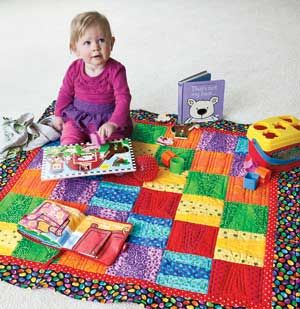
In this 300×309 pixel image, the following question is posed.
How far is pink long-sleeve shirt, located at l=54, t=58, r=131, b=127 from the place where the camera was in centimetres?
154

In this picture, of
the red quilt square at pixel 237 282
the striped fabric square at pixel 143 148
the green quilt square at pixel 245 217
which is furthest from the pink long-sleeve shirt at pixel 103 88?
the red quilt square at pixel 237 282

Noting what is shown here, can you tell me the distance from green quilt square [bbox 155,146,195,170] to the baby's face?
0.34 m

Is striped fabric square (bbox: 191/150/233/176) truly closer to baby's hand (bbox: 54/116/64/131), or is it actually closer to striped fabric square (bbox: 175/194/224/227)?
striped fabric square (bbox: 175/194/224/227)

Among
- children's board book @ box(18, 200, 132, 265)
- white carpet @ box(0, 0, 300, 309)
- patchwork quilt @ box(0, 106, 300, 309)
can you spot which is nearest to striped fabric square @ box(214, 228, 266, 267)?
patchwork quilt @ box(0, 106, 300, 309)

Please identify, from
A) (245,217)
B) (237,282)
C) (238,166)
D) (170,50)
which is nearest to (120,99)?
(238,166)

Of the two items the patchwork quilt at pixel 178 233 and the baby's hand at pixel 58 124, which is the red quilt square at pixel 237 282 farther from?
the baby's hand at pixel 58 124

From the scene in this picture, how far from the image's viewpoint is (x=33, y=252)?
4.08ft

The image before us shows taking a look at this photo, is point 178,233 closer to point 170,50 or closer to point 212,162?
point 212,162

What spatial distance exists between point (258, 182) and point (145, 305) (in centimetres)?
54

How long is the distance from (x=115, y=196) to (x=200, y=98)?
1.62ft

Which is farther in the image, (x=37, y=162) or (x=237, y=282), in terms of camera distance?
(x=37, y=162)

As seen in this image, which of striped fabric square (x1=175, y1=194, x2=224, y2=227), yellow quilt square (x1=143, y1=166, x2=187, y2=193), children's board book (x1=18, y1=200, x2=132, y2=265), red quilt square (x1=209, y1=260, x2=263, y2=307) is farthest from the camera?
yellow quilt square (x1=143, y1=166, x2=187, y2=193)

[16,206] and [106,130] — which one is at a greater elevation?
[106,130]

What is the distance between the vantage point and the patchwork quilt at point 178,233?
1.14 meters
